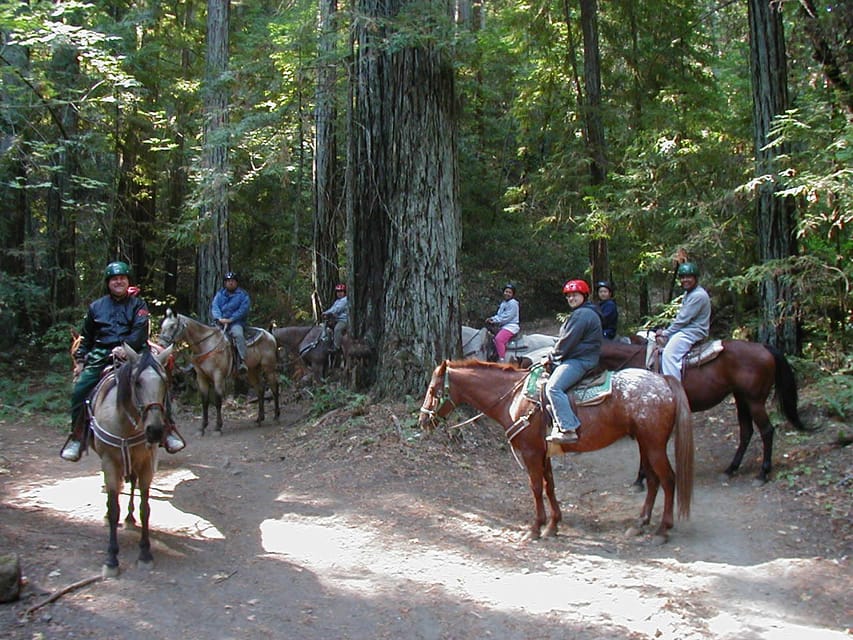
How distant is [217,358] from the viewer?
12.5 meters

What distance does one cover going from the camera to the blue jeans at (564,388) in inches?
271

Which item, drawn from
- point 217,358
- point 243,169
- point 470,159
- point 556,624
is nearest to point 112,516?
point 556,624

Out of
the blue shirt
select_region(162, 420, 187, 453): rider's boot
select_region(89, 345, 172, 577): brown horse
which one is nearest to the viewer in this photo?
select_region(89, 345, 172, 577): brown horse

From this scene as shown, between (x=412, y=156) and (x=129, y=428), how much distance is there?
19.0 ft

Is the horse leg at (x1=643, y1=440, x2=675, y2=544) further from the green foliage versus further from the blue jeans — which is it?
the green foliage

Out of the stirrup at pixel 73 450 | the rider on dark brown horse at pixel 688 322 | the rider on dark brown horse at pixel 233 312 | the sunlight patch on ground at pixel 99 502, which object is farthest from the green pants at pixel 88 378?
the rider on dark brown horse at pixel 688 322

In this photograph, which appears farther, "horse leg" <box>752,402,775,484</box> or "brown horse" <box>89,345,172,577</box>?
"horse leg" <box>752,402,775,484</box>

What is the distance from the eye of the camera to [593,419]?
6.98 meters

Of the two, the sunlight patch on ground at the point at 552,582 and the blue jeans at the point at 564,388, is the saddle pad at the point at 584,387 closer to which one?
the blue jeans at the point at 564,388

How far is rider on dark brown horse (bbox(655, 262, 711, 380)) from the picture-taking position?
8805 mm

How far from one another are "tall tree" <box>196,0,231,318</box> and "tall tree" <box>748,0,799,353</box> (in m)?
9.70

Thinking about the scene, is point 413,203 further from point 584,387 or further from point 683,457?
point 683,457

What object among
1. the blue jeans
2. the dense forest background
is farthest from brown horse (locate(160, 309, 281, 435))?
the blue jeans

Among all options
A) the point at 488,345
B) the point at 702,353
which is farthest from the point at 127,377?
the point at 488,345
